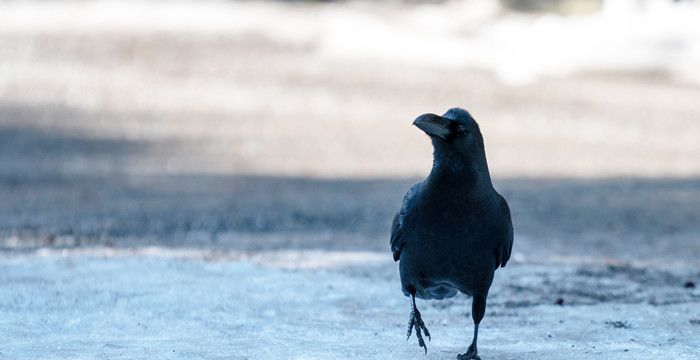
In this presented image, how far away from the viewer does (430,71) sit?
2209cm

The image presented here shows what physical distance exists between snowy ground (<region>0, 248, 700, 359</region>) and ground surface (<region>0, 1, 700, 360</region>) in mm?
24

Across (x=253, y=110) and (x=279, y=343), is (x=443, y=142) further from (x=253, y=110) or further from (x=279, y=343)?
(x=253, y=110)

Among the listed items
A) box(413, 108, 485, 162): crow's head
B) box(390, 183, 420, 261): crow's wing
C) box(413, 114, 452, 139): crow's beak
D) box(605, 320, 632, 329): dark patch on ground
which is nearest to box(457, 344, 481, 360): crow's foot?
box(390, 183, 420, 261): crow's wing

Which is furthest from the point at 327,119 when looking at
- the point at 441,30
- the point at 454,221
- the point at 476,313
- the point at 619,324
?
the point at 454,221

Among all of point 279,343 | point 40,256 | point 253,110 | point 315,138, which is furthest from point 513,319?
point 253,110

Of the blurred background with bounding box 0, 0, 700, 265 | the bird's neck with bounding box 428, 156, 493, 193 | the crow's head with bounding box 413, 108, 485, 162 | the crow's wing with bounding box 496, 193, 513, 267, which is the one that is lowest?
the blurred background with bounding box 0, 0, 700, 265

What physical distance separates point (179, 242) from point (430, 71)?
12957 mm

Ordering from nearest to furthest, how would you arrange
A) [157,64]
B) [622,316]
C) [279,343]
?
1. [279,343]
2. [622,316]
3. [157,64]

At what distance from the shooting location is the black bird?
4.68 metres

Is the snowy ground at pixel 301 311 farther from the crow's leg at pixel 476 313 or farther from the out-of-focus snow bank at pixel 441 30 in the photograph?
the out-of-focus snow bank at pixel 441 30

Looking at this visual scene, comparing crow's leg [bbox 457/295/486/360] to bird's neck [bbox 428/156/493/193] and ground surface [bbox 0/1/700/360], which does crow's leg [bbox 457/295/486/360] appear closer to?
ground surface [bbox 0/1/700/360]

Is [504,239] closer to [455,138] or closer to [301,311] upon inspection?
[455,138]

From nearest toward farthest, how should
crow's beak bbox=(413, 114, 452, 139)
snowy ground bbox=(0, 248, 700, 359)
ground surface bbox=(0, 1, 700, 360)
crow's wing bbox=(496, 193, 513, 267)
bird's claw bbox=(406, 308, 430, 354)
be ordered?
crow's beak bbox=(413, 114, 452, 139) < crow's wing bbox=(496, 193, 513, 267) < bird's claw bbox=(406, 308, 430, 354) < snowy ground bbox=(0, 248, 700, 359) < ground surface bbox=(0, 1, 700, 360)

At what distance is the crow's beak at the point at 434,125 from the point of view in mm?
4590
